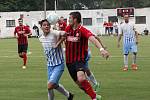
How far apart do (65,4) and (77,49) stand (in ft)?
303

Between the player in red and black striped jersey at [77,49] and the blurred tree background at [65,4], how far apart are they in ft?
254

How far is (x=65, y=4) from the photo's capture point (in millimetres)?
104562

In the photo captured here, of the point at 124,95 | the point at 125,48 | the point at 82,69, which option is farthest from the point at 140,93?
the point at 125,48

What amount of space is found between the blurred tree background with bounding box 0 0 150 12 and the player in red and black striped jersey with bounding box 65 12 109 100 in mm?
77269

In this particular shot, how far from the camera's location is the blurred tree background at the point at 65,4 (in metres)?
91.4

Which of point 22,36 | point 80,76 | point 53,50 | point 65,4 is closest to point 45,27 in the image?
point 53,50

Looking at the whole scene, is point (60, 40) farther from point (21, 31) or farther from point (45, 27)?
point (21, 31)

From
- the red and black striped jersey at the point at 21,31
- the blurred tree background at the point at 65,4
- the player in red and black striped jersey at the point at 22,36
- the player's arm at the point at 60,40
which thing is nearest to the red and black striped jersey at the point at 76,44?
the player's arm at the point at 60,40

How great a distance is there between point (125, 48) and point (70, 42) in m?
9.60

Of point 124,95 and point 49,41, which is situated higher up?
point 49,41

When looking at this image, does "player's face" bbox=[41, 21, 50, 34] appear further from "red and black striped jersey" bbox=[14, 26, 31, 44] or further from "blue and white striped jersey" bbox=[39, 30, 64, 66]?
"red and black striped jersey" bbox=[14, 26, 31, 44]

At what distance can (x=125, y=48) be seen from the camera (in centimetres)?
2208

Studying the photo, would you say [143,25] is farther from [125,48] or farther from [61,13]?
[125,48]

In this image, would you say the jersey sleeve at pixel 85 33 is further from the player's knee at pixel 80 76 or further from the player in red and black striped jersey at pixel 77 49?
the player's knee at pixel 80 76
